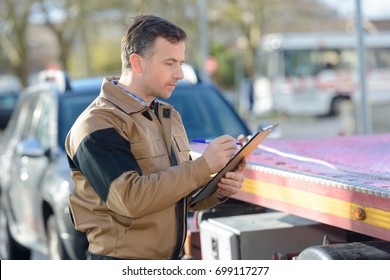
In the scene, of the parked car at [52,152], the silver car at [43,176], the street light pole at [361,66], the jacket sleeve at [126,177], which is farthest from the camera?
the street light pole at [361,66]

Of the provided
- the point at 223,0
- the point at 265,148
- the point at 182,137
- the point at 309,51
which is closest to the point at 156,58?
the point at 182,137

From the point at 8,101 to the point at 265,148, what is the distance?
98.9 ft

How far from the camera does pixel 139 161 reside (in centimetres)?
303

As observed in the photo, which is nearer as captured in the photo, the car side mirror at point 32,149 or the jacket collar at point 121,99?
the jacket collar at point 121,99

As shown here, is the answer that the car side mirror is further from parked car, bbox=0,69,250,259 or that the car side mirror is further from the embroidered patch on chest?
the embroidered patch on chest

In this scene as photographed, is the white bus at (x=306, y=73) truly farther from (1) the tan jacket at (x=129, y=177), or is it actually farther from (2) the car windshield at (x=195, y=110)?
(1) the tan jacket at (x=129, y=177)

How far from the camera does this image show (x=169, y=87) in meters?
3.12

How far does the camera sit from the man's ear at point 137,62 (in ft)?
10.0

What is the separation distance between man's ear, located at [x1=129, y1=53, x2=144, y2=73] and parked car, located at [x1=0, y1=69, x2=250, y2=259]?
10.1 feet

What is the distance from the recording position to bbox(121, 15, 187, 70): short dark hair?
A: 9.96 ft

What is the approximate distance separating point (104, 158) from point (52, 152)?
160 inches

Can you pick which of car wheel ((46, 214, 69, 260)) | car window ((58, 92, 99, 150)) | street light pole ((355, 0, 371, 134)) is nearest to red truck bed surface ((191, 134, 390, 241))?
car wheel ((46, 214, 69, 260))

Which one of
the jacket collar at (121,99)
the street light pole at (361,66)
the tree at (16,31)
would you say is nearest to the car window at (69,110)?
the jacket collar at (121,99)

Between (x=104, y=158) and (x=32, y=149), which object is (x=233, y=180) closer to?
(x=104, y=158)
